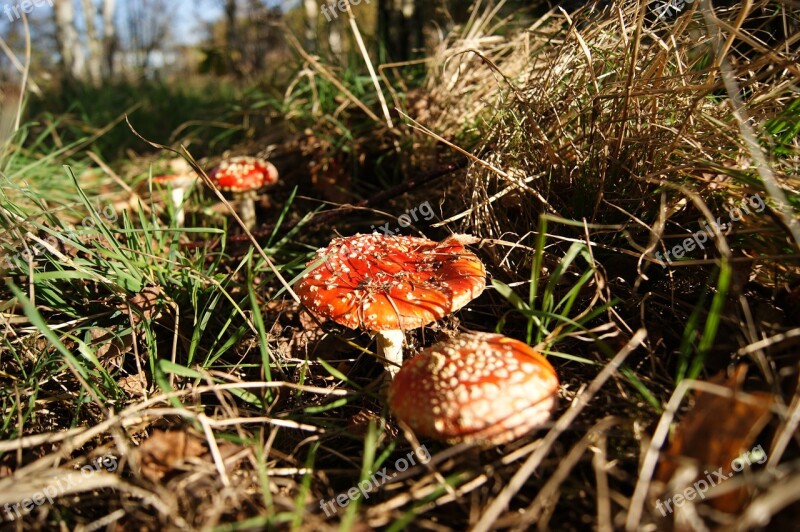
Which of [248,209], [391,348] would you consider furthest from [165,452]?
[248,209]

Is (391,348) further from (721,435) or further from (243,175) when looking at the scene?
(243,175)

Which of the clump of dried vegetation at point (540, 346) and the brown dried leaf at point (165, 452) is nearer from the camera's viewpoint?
the clump of dried vegetation at point (540, 346)

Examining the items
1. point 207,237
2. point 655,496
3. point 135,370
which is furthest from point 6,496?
point 207,237

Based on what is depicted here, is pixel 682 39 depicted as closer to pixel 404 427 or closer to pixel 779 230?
pixel 779 230

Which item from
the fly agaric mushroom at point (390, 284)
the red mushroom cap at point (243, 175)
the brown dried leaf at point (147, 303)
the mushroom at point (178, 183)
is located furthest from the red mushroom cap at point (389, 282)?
the mushroom at point (178, 183)

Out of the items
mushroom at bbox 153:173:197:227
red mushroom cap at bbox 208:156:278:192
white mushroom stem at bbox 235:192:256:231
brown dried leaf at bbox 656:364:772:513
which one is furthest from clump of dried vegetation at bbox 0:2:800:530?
mushroom at bbox 153:173:197:227

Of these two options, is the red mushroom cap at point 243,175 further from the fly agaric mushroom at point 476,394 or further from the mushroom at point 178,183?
the fly agaric mushroom at point 476,394

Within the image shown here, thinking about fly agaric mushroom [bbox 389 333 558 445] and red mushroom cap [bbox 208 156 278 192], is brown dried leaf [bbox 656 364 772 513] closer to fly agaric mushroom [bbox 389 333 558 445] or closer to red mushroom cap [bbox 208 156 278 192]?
fly agaric mushroom [bbox 389 333 558 445]
